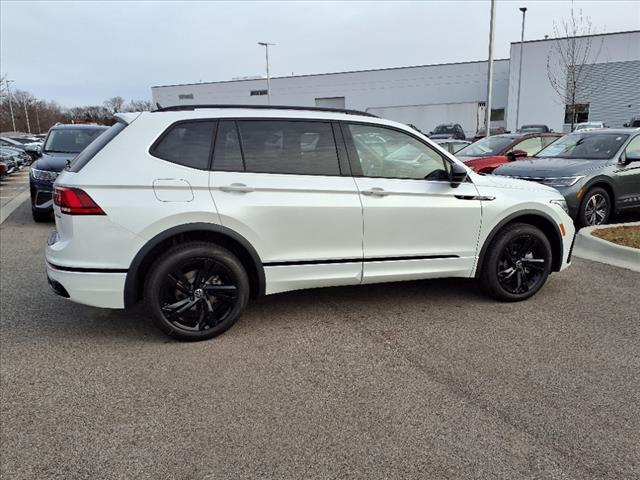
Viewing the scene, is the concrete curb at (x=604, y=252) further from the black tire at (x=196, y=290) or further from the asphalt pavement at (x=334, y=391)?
the black tire at (x=196, y=290)

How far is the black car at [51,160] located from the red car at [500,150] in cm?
749

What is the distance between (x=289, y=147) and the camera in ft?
13.8

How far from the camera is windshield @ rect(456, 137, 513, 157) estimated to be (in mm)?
11242

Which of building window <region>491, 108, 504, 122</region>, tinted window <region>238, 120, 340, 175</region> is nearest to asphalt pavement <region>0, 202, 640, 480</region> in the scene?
tinted window <region>238, 120, 340, 175</region>

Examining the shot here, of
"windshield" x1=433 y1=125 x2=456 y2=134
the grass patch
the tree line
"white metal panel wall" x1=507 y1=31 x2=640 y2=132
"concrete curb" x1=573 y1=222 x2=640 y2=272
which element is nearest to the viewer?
"concrete curb" x1=573 y1=222 x2=640 y2=272

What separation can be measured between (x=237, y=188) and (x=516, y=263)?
280 cm

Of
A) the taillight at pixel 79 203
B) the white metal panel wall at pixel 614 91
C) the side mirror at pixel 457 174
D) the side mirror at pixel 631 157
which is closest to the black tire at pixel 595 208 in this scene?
the side mirror at pixel 631 157

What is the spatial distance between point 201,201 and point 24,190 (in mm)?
14248

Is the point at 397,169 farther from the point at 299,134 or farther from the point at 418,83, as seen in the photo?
the point at 418,83

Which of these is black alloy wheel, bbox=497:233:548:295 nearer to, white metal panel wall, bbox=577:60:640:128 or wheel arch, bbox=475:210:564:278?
wheel arch, bbox=475:210:564:278

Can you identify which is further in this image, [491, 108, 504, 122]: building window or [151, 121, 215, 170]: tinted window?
[491, 108, 504, 122]: building window

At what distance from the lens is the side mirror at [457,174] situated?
448cm

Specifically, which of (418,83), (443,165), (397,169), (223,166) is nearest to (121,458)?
(223,166)

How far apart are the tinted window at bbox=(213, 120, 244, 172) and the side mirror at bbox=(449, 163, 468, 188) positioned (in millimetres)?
1881
